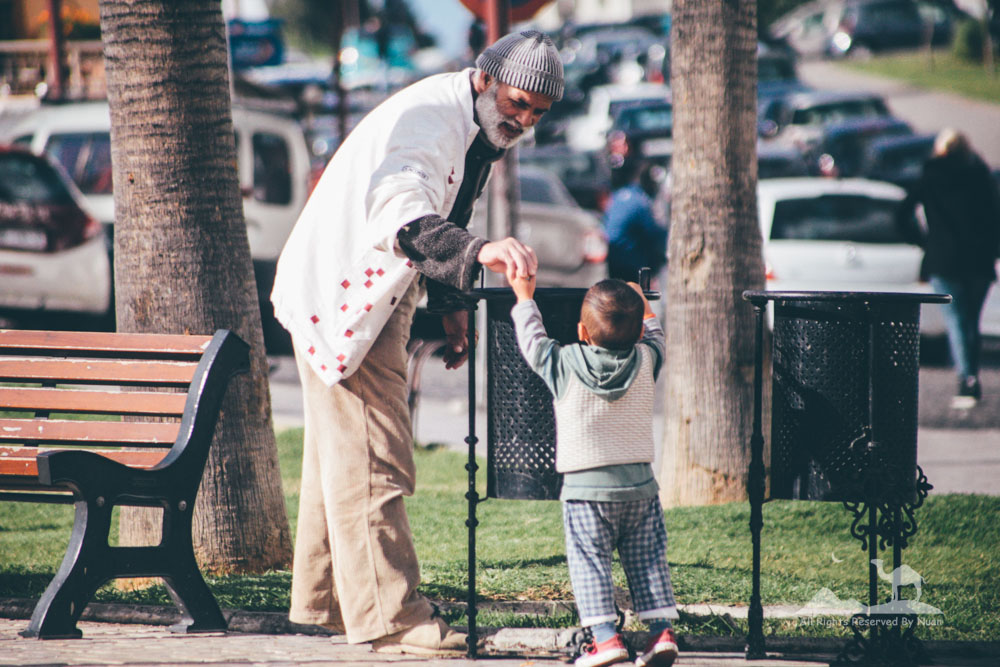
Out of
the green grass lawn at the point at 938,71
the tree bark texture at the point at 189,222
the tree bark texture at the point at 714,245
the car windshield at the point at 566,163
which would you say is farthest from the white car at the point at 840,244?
the green grass lawn at the point at 938,71

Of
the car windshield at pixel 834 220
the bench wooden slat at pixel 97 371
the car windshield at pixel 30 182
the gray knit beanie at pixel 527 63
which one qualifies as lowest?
the bench wooden slat at pixel 97 371

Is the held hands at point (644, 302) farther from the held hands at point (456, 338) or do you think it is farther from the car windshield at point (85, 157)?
the car windshield at point (85, 157)

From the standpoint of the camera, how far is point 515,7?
7.67m

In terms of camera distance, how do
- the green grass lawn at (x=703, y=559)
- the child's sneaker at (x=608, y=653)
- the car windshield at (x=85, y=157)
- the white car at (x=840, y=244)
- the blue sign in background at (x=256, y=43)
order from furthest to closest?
the blue sign in background at (x=256, y=43)
the car windshield at (x=85, y=157)
the white car at (x=840, y=244)
the green grass lawn at (x=703, y=559)
the child's sneaker at (x=608, y=653)

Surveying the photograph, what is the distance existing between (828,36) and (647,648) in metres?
43.2

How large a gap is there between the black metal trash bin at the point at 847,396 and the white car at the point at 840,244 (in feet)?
21.6

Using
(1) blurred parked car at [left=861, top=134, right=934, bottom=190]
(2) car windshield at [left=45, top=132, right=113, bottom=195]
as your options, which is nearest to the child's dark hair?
(2) car windshield at [left=45, top=132, right=113, bottom=195]

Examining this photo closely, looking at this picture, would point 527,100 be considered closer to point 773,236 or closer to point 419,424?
point 419,424

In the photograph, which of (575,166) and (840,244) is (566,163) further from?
(840,244)

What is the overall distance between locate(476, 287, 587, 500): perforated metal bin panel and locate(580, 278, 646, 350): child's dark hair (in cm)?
27

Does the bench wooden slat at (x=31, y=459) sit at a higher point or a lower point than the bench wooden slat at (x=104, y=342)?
lower

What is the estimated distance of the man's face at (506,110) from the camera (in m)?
3.61

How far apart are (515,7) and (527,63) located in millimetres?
4313

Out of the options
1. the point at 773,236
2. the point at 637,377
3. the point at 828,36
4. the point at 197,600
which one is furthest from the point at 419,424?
the point at 828,36
